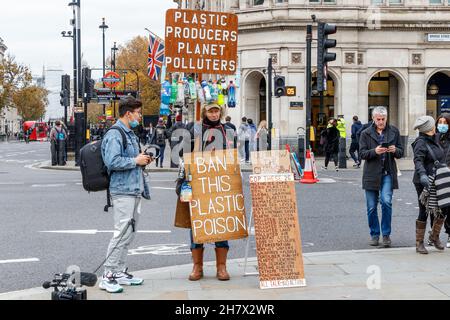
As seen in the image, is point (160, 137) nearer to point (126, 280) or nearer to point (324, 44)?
point (324, 44)

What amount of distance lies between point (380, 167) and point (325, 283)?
121 inches

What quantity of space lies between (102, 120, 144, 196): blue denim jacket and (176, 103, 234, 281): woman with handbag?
1.76ft

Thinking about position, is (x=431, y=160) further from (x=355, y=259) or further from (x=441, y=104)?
(x=441, y=104)

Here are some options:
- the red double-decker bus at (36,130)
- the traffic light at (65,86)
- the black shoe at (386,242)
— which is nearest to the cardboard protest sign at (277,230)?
the black shoe at (386,242)

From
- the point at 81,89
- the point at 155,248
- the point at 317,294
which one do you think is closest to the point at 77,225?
the point at 155,248

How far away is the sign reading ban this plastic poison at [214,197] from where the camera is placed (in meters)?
8.22

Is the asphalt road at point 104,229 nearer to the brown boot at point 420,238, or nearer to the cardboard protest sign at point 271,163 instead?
the brown boot at point 420,238

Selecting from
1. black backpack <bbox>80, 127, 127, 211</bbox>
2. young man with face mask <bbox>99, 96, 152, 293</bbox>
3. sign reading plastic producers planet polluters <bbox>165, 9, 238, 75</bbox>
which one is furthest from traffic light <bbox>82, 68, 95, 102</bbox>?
black backpack <bbox>80, 127, 127, 211</bbox>

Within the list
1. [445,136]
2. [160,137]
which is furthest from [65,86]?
[445,136]

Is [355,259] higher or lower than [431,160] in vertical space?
lower

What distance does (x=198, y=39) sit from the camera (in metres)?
8.68

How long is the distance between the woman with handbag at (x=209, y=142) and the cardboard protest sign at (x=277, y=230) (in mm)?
577

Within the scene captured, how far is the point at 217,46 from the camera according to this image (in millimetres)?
8773
